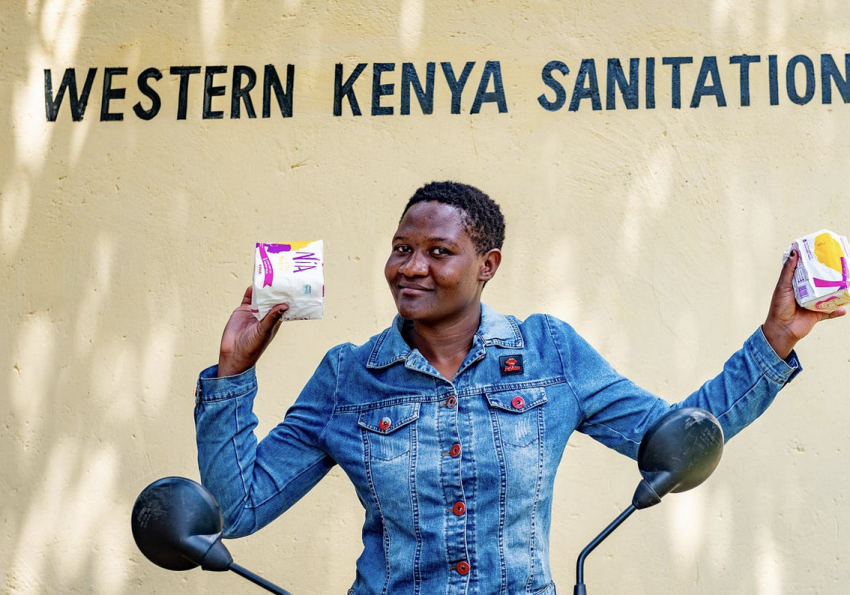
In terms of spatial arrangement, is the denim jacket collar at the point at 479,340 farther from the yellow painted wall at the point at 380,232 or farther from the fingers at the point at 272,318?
the yellow painted wall at the point at 380,232

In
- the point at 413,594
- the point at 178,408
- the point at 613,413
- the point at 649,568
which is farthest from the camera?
the point at 178,408

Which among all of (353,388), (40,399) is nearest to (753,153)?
(353,388)

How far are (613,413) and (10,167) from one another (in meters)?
2.66

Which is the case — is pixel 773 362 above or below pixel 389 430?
above

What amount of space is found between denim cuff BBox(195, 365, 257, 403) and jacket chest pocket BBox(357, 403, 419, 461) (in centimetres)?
27

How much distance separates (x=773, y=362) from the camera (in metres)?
2.18

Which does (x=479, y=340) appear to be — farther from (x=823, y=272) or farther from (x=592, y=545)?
(x=823, y=272)

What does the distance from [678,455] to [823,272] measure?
1.76 feet

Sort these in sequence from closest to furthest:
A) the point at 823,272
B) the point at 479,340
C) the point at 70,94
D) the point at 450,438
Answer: the point at 823,272 → the point at 450,438 → the point at 479,340 → the point at 70,94

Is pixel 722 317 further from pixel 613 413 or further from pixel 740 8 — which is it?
pixel 613 413

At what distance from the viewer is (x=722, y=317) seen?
3553mm

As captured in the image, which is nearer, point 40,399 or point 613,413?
point 613,413

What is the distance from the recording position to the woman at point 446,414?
2164 mm

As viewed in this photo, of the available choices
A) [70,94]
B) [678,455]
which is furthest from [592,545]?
[70,94]
